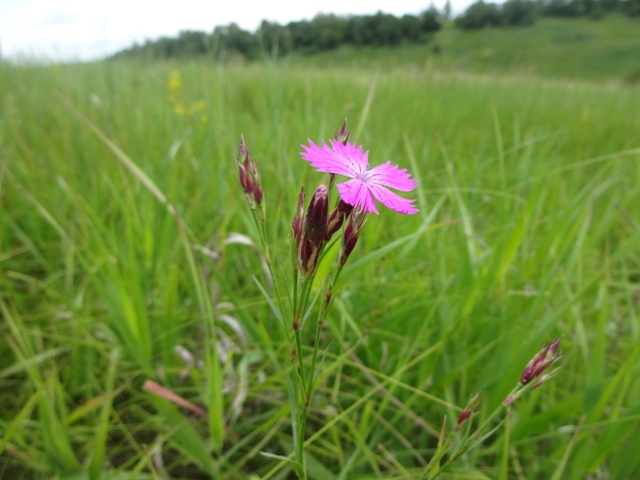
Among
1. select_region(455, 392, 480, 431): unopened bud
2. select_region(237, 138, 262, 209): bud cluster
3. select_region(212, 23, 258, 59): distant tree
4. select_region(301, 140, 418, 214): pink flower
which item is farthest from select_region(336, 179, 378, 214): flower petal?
select_region(212, 23, 258, 59): distant tree

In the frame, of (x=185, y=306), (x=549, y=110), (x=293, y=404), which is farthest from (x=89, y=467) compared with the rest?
(x=549, y=110)

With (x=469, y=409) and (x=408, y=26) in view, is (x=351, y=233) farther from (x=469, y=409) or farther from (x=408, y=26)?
(x=408, y=26)

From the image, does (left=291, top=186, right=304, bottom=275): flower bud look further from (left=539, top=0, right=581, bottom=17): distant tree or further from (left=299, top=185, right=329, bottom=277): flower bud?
(left=539, top=0, right=581, bottom=17): distant tree

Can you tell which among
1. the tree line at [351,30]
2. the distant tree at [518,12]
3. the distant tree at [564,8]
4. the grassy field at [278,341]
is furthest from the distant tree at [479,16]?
the grassy field at [278,341]

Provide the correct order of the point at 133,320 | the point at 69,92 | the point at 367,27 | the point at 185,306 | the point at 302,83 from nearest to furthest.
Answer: the point at 133,320 → the point at 185,306 → the point at 69,92 → the point at 367,27 → the point at 302,83

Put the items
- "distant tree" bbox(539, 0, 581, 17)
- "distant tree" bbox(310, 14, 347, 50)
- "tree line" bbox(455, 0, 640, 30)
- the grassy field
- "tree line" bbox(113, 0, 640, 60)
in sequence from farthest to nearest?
"distant tree" bbox(539, 0, 581, 17) < "tree line" bbox(455, 0, 640, 30) < "distant tree" bbox(310, 14, 347, 50) < "tree line" bbox(113, 0, 640, 60) < the grassy field

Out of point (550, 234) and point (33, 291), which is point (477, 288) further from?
point (33, 291)

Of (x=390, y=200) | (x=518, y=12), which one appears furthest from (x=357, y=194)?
(x=518, y=12)
